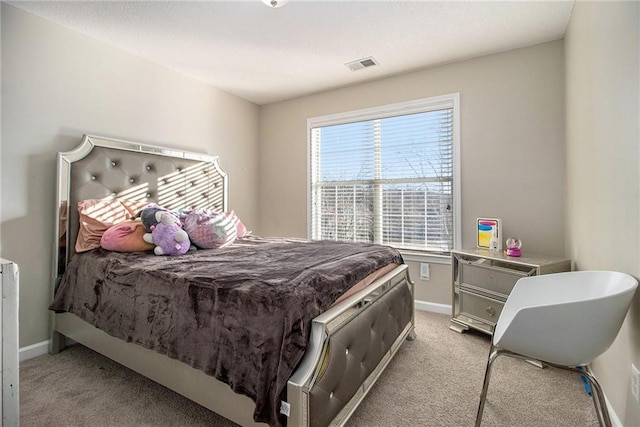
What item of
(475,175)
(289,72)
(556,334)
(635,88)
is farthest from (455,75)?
(556,334)

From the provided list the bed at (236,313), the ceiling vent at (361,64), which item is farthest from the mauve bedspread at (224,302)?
the ceiling vent at (361,64)

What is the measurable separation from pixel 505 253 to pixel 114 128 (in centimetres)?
320

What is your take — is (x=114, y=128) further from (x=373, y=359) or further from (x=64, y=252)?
(x=373, y=359)

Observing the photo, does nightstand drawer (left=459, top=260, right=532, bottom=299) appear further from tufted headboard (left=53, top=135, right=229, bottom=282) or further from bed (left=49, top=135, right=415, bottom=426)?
tufted headboard (left=53, top=135, right=229, bottom=282)

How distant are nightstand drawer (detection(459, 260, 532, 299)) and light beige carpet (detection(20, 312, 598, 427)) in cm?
45

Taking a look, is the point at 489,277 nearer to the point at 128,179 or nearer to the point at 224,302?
the point at 224,302

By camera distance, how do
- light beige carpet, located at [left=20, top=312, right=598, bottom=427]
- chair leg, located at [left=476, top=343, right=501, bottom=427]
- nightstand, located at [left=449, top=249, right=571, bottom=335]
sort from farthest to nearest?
nightstand, located at [left=449, top=249, right=571, bottom=335] → light beige carpet, located at [left=20, top=312, right=598, bottom=427] → chair leg, located at [left=476, top=343, right=501, bottom=427]

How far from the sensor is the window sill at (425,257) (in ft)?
8.98

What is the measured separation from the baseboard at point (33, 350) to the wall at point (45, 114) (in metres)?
0.04

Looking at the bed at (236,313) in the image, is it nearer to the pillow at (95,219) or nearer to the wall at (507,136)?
the pillow at (95,219)

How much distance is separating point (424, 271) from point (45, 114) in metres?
3.22

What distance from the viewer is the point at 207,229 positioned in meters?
2.14

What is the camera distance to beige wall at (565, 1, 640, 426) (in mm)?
1084

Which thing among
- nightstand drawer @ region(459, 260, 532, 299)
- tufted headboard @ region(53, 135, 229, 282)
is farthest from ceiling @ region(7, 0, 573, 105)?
nightstand drawer @ region(459, 260, 532, 299)
